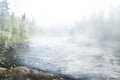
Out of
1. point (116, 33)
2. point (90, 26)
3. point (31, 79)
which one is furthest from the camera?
point (90, 26)

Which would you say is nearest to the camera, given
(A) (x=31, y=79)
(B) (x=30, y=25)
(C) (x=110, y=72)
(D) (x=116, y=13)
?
(A) (x=31, y=79)

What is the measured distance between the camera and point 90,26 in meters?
157

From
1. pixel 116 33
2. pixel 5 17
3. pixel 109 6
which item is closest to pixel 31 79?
pixel 5 17

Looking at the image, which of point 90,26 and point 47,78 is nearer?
point 47,78

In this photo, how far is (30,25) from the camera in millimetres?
143375

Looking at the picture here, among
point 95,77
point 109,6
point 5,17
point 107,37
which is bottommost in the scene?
point 95,77

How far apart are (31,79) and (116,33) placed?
91.9m

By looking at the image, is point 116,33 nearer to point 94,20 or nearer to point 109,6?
point 109,6

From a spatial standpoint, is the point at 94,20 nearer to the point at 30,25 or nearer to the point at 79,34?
the point at 79,34

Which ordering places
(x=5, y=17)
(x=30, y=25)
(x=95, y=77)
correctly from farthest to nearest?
(x=30, y=25) → (x=5, y=17) → (x=95, y=77)

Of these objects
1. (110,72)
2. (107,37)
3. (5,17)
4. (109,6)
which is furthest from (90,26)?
(110,72)

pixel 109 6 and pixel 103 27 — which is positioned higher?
pixel 109 6

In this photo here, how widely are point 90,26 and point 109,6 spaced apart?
3041 cm

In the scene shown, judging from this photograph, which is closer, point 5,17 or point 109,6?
point 5,17
